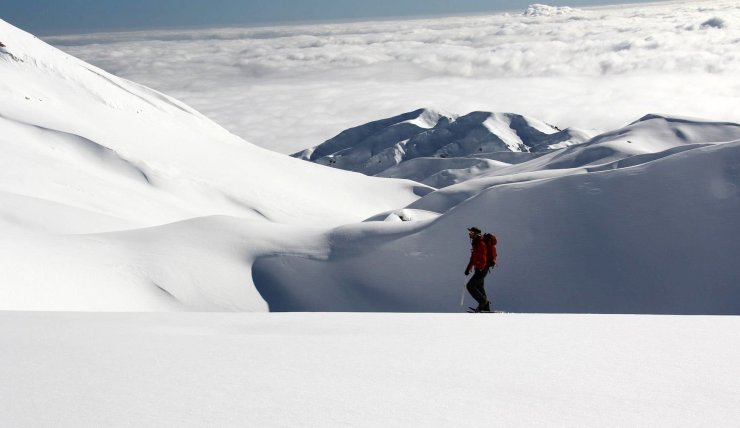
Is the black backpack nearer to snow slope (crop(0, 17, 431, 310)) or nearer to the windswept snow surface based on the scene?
the windswept snow surface

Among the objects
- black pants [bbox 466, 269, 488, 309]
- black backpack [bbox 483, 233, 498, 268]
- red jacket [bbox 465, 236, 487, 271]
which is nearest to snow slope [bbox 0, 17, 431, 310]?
black pants [bbox 466, 269, 488, 309]

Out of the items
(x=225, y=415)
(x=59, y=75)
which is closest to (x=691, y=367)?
(x=225, y=415)

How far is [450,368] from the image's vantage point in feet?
24.0

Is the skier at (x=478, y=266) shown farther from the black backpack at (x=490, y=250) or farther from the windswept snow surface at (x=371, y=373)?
the windswept snow surface at (x=371, y=373)

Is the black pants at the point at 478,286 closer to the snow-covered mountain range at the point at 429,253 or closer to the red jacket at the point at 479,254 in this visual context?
the red jacket at the point at 479,254

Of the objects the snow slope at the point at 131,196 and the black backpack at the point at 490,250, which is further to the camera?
the snow slope at the point at 131,196

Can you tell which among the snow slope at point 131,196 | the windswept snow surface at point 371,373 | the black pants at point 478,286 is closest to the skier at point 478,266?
the black pants at point 478,286

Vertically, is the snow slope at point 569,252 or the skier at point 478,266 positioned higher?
the skier at point 478,266

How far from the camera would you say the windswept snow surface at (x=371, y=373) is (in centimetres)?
574

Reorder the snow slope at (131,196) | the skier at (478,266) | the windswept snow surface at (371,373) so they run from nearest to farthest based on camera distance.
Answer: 1. the windswept snow surface at (371,373)
2. the skier at (478,266)
3. the snow slope at (131,196)

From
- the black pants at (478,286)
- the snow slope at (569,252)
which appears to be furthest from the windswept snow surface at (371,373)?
the snow slope at (569,252)

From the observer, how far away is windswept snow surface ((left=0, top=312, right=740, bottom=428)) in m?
5.74

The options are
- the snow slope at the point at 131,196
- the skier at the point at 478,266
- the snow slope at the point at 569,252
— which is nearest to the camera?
the skier at the point at 478,266

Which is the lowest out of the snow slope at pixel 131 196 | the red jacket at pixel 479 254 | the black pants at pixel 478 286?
the snow slope at pixel 131 196
